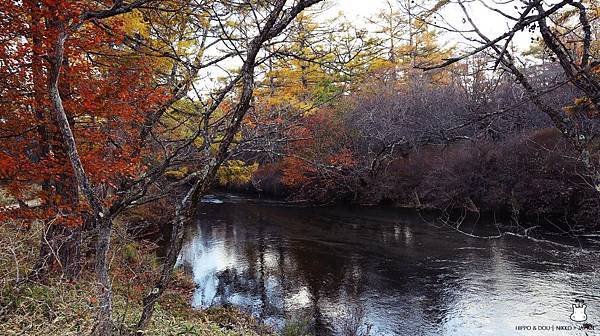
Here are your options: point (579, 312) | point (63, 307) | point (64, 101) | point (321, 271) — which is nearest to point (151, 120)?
point (64, 101)

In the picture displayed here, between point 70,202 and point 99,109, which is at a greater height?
point 99,109

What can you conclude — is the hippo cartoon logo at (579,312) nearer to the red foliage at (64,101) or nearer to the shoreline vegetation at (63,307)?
the shoreline vegetation at (63,307)

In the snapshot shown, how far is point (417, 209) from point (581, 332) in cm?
1440

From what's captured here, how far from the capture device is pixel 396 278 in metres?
12.4

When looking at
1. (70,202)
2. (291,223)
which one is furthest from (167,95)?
(291,223)

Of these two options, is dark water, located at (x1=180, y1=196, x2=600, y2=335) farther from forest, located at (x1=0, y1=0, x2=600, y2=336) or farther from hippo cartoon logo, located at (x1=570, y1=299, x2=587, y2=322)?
forest, located at (x1=0, y1=0, x2=600, y2=336)

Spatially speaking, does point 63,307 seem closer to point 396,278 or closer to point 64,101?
point 64,101

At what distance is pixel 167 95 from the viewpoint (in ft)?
26.6

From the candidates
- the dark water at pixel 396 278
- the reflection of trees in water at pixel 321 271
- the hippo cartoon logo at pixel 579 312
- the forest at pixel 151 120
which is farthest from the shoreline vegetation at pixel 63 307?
the hippo cartoon logo at pixel 579 312

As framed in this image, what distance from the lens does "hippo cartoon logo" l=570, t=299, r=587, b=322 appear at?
8.87m

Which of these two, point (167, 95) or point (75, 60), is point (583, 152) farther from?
point (75, 60)

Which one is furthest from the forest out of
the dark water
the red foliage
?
the dark water

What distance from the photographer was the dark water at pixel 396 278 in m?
9.46

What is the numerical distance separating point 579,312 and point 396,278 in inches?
177
